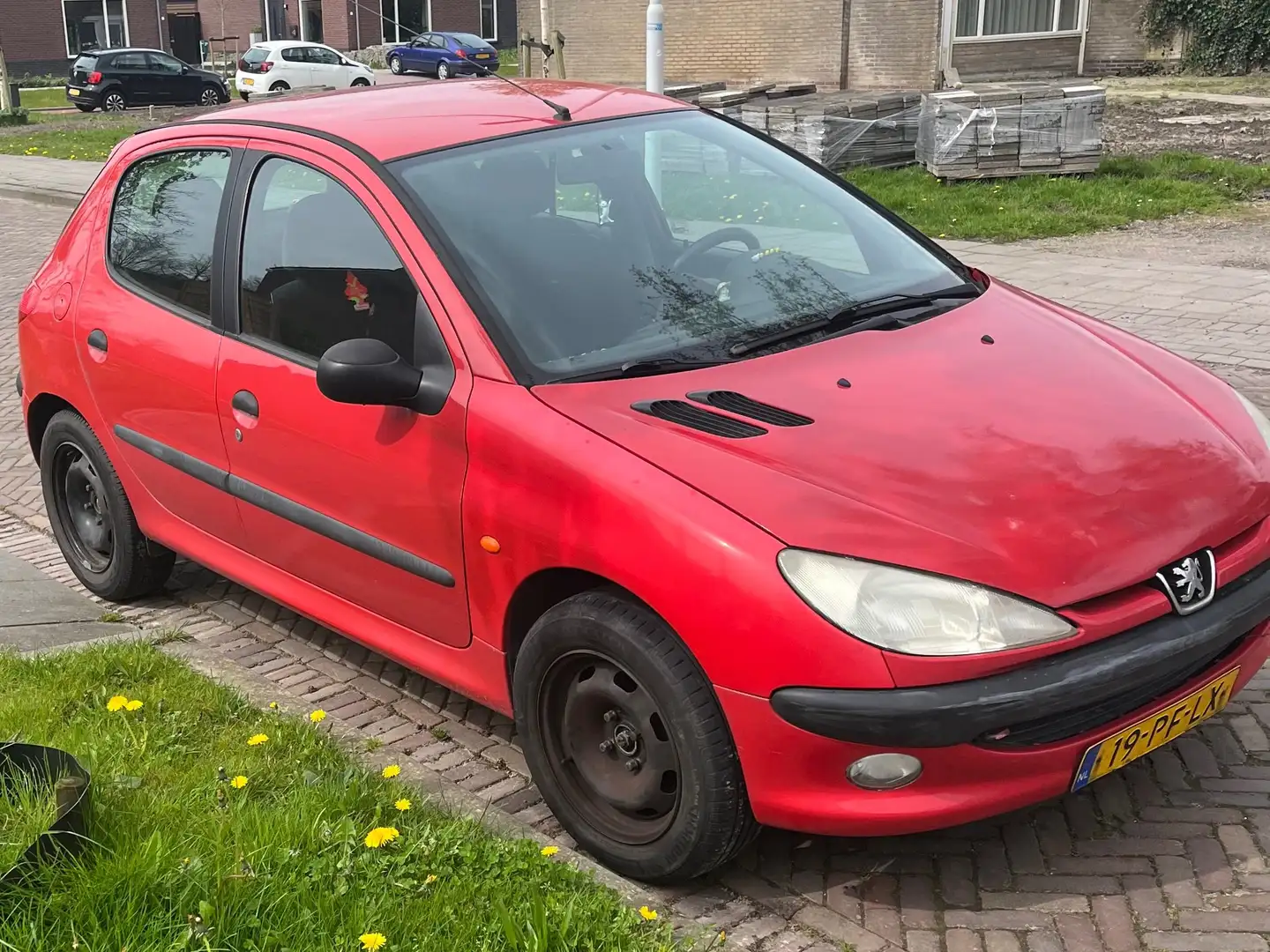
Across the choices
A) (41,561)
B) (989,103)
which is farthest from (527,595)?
(989,103)

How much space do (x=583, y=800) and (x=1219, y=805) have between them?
61.0 inches

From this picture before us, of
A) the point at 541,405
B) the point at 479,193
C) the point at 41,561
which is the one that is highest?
the point at 479,193

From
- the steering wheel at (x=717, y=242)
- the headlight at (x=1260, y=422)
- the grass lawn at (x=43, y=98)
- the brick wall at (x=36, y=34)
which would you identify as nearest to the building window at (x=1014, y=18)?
the steering wheel at (x=717, y=242)

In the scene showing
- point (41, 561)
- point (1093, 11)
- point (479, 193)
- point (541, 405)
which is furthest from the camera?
point (1093, 11)

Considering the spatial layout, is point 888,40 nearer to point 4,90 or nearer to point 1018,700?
point 4,90

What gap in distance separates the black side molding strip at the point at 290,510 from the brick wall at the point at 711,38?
67.0 ft

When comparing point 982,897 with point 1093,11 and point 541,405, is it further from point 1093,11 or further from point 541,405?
point 1093,11

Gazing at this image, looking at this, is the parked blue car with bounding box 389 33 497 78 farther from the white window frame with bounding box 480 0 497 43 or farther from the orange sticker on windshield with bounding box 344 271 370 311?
the orange sticker on windshield with bounding box 344 271 370 311

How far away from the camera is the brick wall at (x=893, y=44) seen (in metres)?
22.1

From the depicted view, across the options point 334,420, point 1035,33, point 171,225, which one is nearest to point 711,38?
point 1035,33

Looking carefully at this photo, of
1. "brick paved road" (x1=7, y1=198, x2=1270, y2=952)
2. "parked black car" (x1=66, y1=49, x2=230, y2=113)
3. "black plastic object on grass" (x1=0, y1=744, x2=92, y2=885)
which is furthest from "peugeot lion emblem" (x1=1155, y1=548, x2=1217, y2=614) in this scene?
"parked black car" (x1=66, y1=49, x2=230, y2=113)

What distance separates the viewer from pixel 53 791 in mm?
3158

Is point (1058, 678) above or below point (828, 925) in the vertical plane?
above

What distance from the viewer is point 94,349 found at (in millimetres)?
4527
